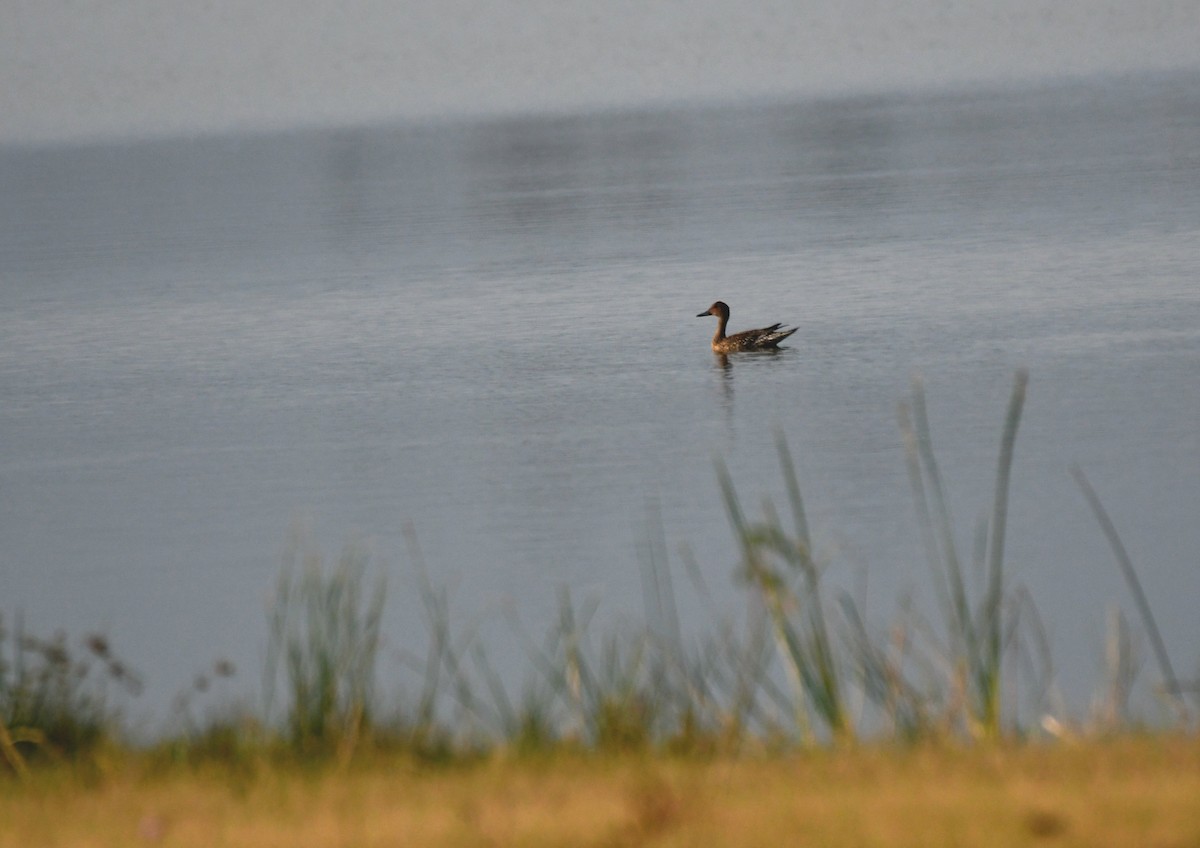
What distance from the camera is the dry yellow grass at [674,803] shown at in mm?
4762

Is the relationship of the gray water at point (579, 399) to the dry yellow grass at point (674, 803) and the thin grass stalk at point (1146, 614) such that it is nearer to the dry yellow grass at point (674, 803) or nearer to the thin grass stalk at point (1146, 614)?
the thin grass stalk at point (1146, 614)

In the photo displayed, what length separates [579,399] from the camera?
16.0m

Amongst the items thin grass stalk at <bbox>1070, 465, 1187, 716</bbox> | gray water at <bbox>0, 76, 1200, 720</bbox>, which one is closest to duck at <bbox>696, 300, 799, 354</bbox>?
gray water at <bbox>0, 76, 1200, 720</bbox>

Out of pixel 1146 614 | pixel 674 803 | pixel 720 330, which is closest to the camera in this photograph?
pixel 674 803

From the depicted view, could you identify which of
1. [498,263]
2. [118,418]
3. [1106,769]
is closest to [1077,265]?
[498,263]

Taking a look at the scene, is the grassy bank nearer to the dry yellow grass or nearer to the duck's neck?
the dry yellow grass

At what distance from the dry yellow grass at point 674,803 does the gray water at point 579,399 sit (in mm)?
2204

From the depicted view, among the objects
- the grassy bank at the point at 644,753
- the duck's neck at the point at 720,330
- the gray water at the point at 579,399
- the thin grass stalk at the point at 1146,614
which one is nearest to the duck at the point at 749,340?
the duck's neck at the point at 720,330

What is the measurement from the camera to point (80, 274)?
29.2 metres

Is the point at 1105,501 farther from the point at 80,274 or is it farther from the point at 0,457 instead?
the point at 80,274

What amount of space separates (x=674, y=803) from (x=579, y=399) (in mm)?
11058

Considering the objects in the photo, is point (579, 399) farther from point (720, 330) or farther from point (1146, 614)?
point (1146, 614)

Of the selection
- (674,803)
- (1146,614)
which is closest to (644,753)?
(674,803)

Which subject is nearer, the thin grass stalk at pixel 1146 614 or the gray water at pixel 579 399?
the thin grass stalk at pixel 1146 614
